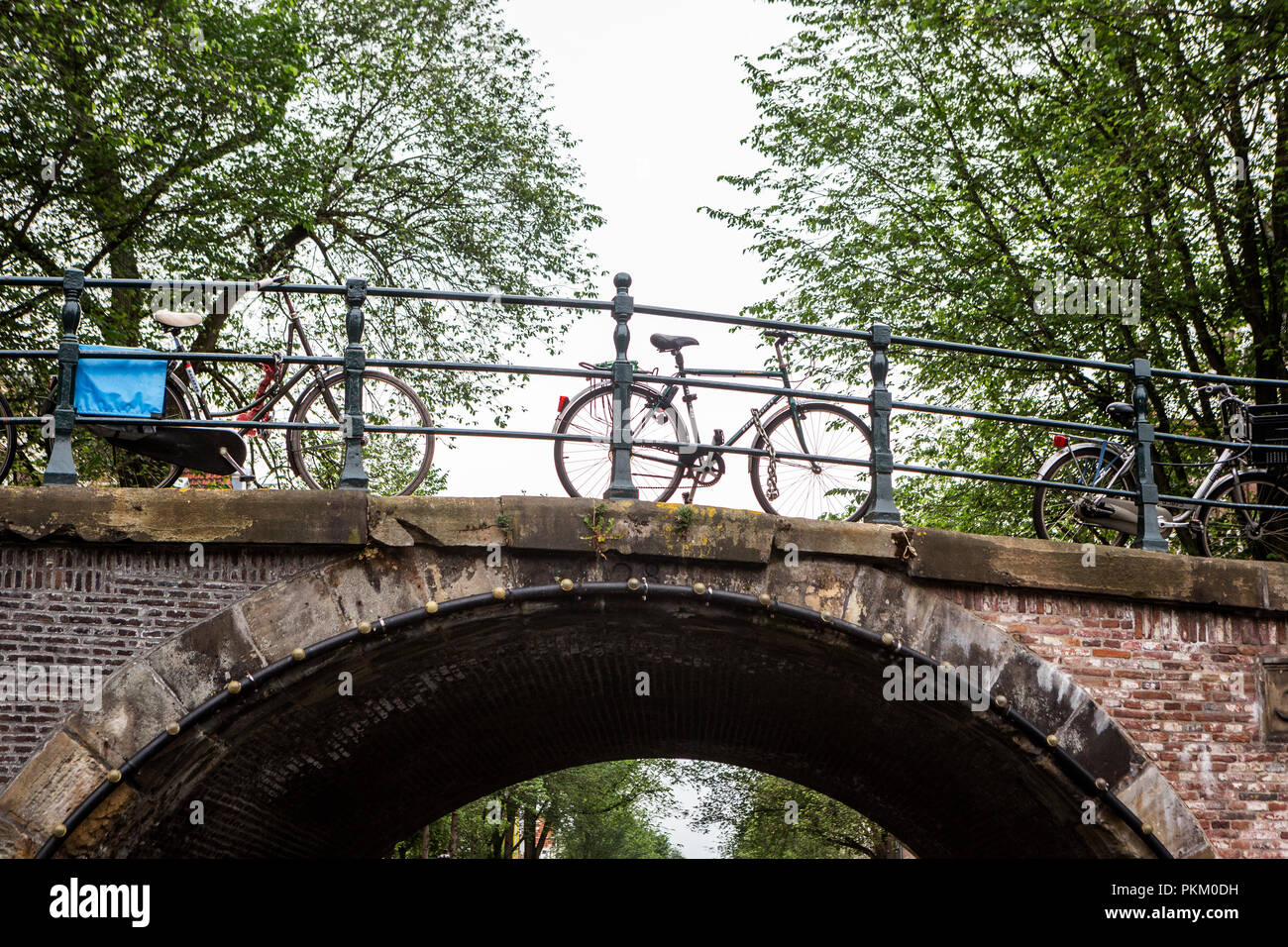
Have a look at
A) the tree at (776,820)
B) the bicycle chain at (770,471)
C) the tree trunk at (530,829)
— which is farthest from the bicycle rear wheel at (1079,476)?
the tree trunk at (530,829)

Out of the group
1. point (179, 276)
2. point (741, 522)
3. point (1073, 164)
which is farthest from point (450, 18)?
point (741, 522)

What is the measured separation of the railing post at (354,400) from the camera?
243 inches

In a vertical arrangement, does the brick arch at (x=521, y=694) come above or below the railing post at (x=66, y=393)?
below

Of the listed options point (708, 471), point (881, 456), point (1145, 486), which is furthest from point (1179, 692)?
point (708, 471)

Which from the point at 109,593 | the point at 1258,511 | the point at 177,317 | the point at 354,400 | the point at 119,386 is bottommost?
the point at 109,593

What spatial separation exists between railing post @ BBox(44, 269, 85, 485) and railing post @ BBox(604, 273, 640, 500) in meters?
2.82

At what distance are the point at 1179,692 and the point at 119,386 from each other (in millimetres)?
6206

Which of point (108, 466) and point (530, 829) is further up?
point (108, 466)

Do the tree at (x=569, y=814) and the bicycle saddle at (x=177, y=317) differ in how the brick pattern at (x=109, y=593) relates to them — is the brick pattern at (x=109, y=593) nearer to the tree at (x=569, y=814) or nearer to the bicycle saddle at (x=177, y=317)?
the bicycle saddle at (x=177, y=317)

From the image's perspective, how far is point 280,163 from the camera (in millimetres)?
14500

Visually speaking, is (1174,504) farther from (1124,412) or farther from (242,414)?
(242,414)

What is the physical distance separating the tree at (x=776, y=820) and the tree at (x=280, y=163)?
1272 cm
